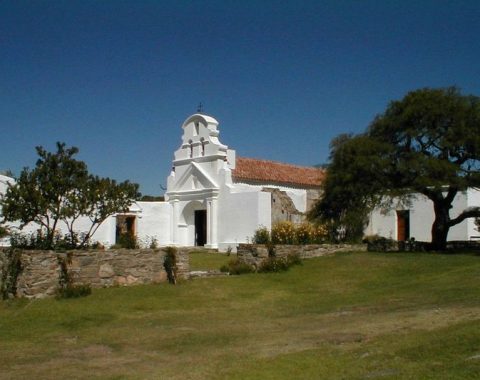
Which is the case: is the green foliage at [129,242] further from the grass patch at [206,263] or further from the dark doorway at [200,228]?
the dark doorway at [200,228]

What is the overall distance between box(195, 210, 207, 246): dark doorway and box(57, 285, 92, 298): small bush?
2014 centimetres

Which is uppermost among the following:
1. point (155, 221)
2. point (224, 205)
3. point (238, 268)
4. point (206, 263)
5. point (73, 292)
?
point (224, 205)

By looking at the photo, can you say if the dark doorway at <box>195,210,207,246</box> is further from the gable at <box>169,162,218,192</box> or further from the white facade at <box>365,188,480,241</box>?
the white facade at <box>365,188,480,241</box>

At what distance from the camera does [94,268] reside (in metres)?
16.7

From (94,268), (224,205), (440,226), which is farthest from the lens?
(224,205)

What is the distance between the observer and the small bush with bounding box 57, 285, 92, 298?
50.9 ft

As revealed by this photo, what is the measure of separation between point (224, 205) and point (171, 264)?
15.2m

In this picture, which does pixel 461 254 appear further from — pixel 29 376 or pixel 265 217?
pixel 29 376

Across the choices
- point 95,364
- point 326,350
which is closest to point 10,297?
point 95,364

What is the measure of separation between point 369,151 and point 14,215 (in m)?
15.1

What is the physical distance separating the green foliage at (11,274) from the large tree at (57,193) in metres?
1.36

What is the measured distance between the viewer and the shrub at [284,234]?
24.3 metres

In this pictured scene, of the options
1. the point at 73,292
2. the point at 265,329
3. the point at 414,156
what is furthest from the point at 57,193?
the point at 414,156

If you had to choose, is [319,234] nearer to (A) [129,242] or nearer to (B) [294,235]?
(B) [294,235]
